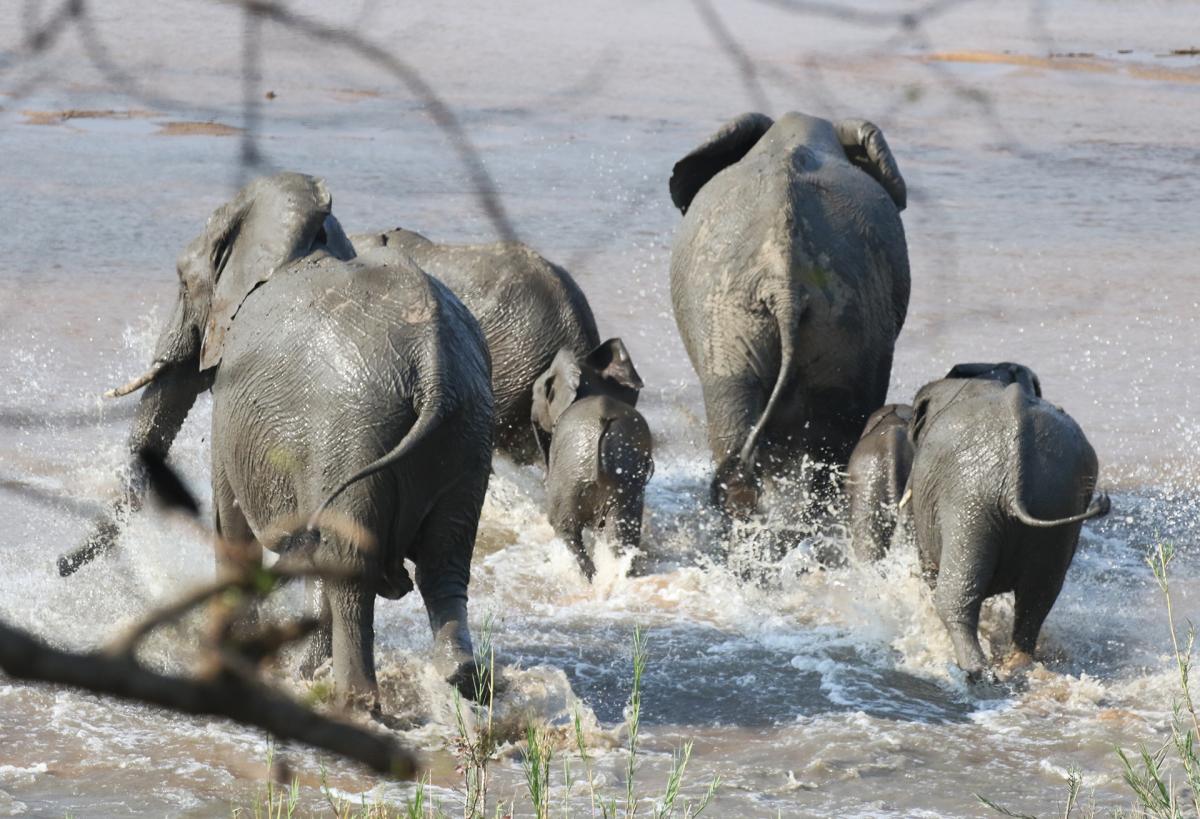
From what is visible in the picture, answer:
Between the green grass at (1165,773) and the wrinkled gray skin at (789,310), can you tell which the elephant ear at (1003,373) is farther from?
the green grass at (1165,773)

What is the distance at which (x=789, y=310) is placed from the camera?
657 centimetres

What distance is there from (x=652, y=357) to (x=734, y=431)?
10.6 feet

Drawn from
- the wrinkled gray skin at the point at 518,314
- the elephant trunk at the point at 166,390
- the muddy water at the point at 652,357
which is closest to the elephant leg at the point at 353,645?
the muddy water at the point at 652,357

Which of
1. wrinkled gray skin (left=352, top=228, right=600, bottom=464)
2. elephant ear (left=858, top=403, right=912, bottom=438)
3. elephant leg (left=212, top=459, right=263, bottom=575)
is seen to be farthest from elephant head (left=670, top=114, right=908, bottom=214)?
elephant leg (left=212, top=459, right=263, bottom=575)

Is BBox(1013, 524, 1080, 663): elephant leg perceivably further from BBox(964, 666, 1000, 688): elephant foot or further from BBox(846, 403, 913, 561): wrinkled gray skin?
BBox(846, 403, 913, 561): wrinkled gray skin

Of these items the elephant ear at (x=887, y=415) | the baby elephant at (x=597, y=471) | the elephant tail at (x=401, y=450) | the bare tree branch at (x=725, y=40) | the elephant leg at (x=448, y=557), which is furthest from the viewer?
the baby elephant at (x=597, y=471)

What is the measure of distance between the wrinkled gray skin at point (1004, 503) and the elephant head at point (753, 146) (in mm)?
2084

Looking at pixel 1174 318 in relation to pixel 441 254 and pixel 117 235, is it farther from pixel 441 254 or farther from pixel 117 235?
pixel 117 235

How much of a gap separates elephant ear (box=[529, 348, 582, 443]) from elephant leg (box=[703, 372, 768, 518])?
49cm

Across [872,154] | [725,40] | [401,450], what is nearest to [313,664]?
[401,450]

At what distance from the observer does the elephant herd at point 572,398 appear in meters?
4.72

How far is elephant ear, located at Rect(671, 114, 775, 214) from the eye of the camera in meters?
7.77

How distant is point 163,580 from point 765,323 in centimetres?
226

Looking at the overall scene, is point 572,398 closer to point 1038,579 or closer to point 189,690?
point 1038,579
